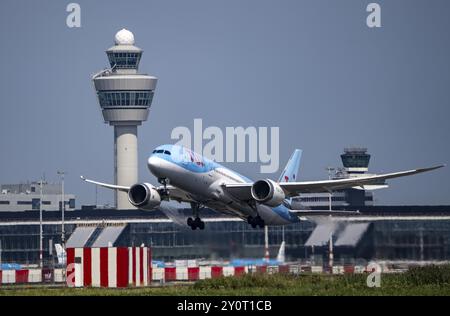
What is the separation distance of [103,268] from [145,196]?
7441mm

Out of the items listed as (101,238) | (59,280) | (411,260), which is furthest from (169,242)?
(411,260)

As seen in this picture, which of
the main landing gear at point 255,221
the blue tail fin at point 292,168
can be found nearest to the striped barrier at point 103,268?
the main landing gear at point 255,221

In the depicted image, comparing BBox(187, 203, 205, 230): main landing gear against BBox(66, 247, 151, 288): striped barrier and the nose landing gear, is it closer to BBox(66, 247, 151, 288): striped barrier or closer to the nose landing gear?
the nose landing gear

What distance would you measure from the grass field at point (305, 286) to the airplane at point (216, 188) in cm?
954

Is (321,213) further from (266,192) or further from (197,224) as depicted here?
(197,224)

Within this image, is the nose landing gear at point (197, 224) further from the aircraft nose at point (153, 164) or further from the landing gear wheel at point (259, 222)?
the aircraft nose at point (153, 164)

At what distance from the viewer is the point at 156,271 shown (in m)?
105

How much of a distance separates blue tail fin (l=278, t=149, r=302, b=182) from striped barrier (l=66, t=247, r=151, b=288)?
1951 cm

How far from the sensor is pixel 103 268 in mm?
86812

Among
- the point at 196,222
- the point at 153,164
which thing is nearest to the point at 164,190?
the point at 153,164
